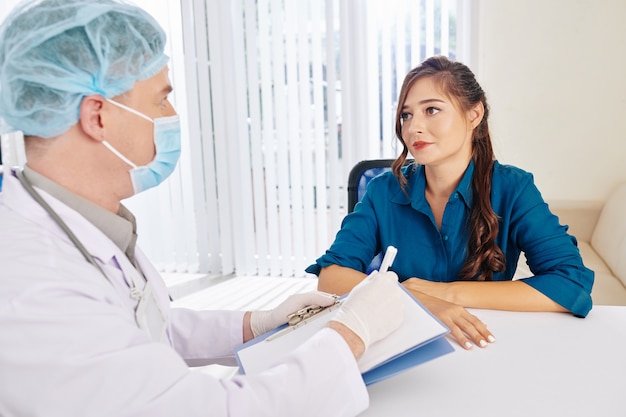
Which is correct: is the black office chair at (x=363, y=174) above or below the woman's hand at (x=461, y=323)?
above

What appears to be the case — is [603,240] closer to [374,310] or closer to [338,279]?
[338,279]

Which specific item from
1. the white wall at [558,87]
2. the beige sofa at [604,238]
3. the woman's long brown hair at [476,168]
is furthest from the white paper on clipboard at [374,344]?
the white wall at [558,87]

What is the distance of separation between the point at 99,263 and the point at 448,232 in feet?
3.20

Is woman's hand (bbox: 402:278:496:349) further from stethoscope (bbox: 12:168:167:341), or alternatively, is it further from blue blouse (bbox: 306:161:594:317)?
stethoscope (bbox: 12:168:167:341)

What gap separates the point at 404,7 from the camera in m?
3.24

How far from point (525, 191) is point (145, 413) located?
1158 millimetres

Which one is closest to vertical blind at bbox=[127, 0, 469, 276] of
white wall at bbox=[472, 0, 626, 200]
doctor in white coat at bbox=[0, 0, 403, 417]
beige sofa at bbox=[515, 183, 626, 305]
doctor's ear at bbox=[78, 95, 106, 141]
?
white wall at bbox=[472, 0, 626, 200]

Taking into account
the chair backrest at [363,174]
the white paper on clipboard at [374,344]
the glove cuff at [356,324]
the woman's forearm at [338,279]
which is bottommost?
the woman's forearm at [338,279]

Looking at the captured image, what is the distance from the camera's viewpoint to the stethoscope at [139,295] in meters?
0.73

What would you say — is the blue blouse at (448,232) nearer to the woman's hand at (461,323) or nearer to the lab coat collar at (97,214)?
the woman's hand at (461,323)

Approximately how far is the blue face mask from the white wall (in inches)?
106

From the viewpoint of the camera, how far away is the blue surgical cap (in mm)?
763

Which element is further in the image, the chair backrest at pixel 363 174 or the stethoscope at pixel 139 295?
the chair backrest at pixel 363 174

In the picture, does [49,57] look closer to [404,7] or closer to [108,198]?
[108,198]
